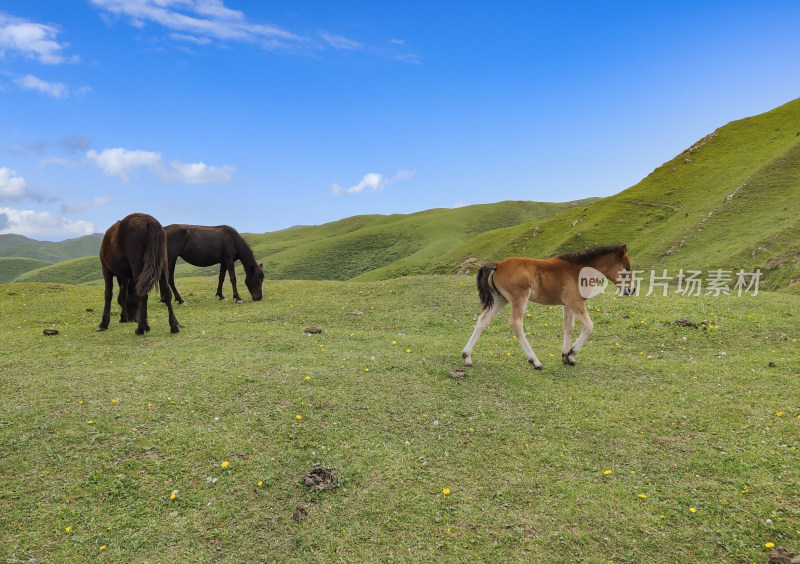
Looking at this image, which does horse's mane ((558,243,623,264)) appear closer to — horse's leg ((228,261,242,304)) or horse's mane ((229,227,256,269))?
horse's leg ((228,261,242,304))

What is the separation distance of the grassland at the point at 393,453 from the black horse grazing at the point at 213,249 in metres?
8.43

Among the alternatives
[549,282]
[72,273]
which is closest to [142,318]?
[549,282]

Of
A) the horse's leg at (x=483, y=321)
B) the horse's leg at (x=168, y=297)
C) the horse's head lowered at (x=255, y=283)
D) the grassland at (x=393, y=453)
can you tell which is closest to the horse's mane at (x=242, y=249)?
the horse's head lowered at (x=255, y=283)

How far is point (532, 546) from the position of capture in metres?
4.85

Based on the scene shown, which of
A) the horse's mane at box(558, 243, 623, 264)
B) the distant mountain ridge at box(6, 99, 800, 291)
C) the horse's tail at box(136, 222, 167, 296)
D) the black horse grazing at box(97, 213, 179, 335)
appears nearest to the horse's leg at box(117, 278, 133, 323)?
the black horse grazing at box(97, 213, 179, 335)

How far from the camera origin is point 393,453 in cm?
647

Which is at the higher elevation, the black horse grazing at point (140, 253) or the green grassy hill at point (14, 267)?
the green grassy hill at point (14, 267)

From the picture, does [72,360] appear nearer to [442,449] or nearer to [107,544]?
[107,544]

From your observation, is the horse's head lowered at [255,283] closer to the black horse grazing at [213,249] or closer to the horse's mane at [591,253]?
the black horse grazing at [213,249]

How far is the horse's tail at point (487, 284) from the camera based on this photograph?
985 cm

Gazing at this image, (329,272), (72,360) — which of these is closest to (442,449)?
(72,360)

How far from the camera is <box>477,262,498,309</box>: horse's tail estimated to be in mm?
9852

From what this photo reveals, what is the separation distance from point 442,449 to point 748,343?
414 inches

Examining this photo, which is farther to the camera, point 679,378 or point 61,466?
A: point 679,378
